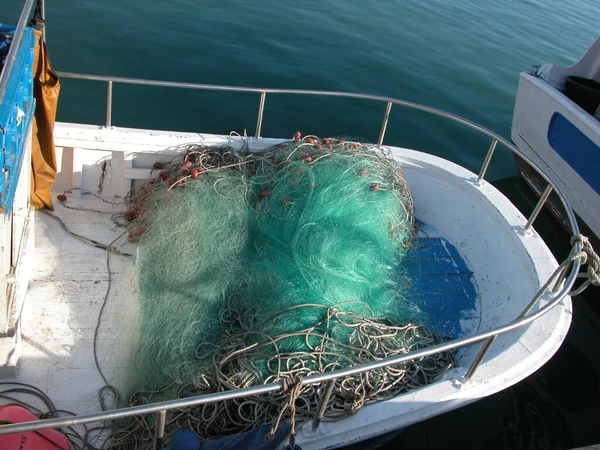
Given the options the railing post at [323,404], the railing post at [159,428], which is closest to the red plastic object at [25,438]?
the railing post at [159,428]

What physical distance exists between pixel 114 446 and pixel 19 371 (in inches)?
34.9

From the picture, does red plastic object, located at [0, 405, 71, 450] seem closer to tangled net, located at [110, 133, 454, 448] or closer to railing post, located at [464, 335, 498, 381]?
tangled net, located at [110, 133, 454, 448]

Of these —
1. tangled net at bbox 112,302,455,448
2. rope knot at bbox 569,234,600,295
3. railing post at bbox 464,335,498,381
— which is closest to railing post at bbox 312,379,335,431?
tangled net at bbox 112,302,455,448

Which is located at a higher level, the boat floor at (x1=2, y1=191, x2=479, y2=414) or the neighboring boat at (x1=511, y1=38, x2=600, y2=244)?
the neighboring boat at (x1=511, y1=38, x2=600, y2=244)

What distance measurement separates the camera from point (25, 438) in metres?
3.00

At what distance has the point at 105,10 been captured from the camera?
36.0 feet

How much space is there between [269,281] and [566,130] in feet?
18.4

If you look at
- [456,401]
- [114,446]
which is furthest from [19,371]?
[456,401]

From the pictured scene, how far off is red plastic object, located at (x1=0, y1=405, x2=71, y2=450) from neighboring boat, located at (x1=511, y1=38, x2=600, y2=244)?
20.6 feet

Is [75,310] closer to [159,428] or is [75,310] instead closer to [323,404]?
[159,428]

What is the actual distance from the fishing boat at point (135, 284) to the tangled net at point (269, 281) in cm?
18

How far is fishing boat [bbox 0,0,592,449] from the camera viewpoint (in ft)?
11.4

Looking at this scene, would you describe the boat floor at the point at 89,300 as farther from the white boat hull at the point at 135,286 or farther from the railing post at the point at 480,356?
the railing post at the point at 480,356

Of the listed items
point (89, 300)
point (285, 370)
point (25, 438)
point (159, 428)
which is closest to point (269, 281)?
point (285, 370)
